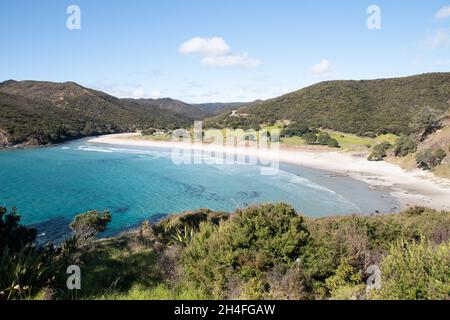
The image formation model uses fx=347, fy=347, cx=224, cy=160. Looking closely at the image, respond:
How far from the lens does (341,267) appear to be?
6.68 m

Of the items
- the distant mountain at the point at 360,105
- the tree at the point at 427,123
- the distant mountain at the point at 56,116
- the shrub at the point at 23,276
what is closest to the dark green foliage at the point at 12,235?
the shrub at the point at 23,276

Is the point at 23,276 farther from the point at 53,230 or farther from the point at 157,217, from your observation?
the point at 157,217

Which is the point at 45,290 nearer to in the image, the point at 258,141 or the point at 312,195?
the point at 312,195

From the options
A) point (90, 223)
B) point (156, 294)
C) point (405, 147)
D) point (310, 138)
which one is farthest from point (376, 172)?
point (156, 294)

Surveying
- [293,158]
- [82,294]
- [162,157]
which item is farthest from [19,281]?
[162,157]

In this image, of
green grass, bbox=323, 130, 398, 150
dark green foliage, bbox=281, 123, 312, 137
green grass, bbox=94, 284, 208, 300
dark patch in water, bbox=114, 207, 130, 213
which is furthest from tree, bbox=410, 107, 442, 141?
green grass, bbox=94, 284, 208, 300

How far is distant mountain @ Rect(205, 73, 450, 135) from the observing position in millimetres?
75812

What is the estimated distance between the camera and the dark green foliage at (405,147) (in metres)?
44.9

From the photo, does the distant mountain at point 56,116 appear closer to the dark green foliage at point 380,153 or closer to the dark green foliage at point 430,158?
the dark green foliage at point 380,153

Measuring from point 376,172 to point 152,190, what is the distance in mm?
26581

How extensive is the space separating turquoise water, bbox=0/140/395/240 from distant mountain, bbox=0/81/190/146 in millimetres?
29882

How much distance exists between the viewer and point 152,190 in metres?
37.1

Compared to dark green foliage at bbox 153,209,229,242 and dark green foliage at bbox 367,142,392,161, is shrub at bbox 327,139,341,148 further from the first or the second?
dark green foliage at bbox 153,209,229,242

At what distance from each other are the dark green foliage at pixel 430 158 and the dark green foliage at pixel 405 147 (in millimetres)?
5679
